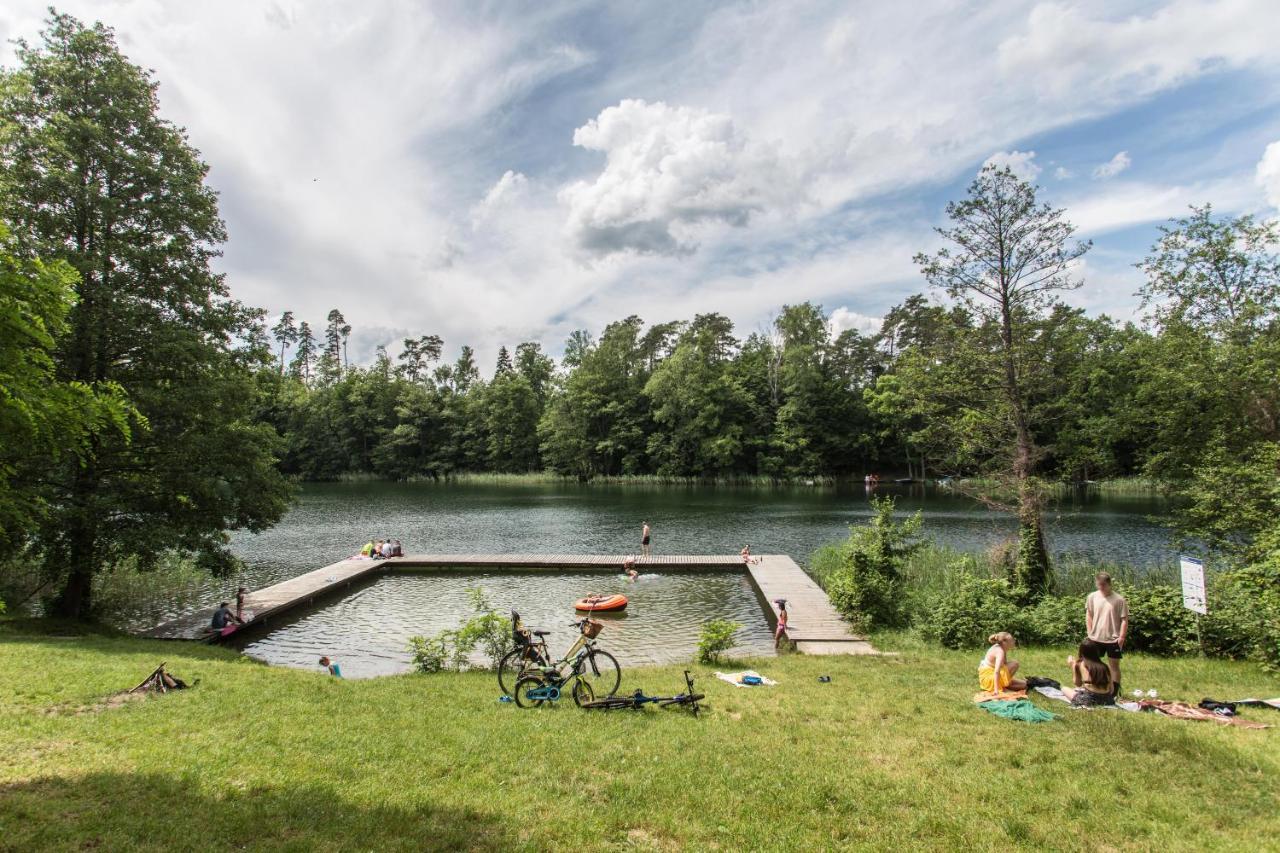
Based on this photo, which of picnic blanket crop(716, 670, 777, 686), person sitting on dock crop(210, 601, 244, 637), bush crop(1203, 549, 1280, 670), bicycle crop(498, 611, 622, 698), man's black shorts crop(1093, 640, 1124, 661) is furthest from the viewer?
person sitting on dock crop(210, 601, 244, 637)

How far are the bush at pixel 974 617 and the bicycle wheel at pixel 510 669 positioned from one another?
27.8 feet

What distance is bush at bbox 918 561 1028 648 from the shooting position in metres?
12.7

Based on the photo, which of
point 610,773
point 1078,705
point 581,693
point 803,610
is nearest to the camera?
point 610,773

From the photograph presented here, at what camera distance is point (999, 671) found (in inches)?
343

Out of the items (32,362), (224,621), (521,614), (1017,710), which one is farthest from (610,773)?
(224,621)

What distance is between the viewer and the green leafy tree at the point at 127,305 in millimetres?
14453

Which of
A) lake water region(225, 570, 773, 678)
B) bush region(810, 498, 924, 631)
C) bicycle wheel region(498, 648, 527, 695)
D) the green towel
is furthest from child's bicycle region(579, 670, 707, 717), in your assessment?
bush region(810, 498, 924, 631)

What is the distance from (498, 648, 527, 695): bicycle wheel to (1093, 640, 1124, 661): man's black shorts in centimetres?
812

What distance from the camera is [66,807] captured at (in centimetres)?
502

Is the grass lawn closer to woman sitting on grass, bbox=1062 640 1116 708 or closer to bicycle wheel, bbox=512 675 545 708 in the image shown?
bicycle wheel, bbox=512 675 545 708

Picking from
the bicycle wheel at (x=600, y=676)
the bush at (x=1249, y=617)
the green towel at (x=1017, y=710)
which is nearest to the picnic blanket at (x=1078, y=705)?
the green towel at (x=1017, y=710)

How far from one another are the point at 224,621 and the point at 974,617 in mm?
17173

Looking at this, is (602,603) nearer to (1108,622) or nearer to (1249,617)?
(1108,622)

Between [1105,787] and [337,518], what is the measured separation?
148ft
